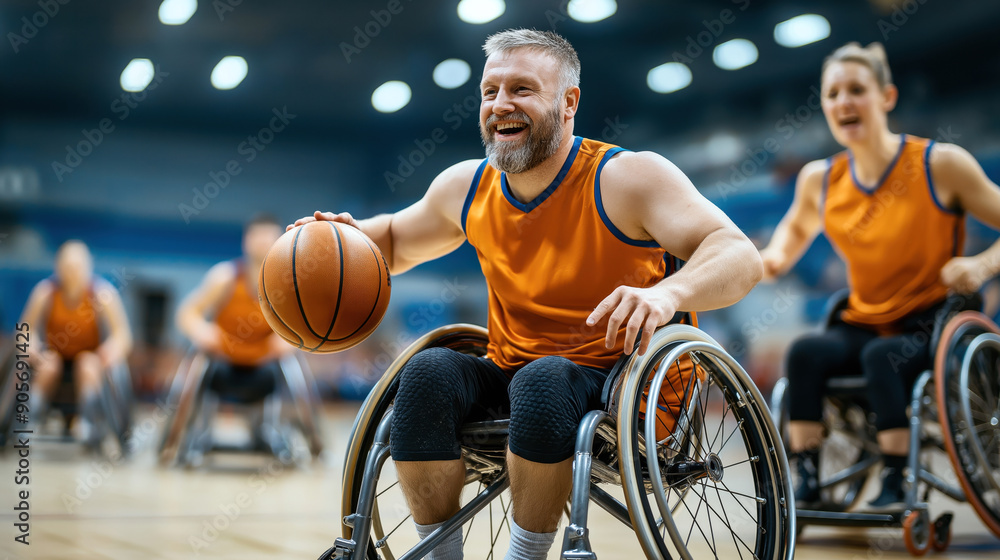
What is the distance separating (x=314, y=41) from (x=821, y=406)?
6.29 metres

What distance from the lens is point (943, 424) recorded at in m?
2.21

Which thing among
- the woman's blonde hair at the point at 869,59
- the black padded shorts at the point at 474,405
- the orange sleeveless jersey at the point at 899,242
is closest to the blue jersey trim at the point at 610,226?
the black padded shorts at the point at 474,405

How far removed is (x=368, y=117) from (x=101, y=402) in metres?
5.93

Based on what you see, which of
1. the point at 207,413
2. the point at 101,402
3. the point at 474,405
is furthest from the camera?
the point at 101,402

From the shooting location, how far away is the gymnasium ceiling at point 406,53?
647 cm

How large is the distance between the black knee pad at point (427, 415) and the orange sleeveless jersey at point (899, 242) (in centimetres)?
168

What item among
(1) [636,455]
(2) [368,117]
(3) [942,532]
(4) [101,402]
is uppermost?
(2) [368,117]

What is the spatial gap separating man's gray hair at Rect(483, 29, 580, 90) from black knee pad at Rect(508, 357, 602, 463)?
572 millimetres

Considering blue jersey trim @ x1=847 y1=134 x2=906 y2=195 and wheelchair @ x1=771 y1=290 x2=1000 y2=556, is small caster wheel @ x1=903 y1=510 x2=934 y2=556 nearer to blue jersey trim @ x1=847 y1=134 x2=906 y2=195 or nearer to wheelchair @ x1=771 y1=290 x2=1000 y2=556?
wheelchair @ x1=771 y1=290 x2=1000 y2=556

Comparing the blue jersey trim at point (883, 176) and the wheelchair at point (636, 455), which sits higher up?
the blue jersey trim at point (883, 176)

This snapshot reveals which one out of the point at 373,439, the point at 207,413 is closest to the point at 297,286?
the point at 373,439

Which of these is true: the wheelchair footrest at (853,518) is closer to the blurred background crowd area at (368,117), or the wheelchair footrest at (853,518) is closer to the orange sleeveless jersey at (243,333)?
the orange sleeveless jersey at (243,333)

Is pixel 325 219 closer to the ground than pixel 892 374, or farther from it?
farther from it

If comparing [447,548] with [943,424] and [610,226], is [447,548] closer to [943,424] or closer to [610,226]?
[610,226]
